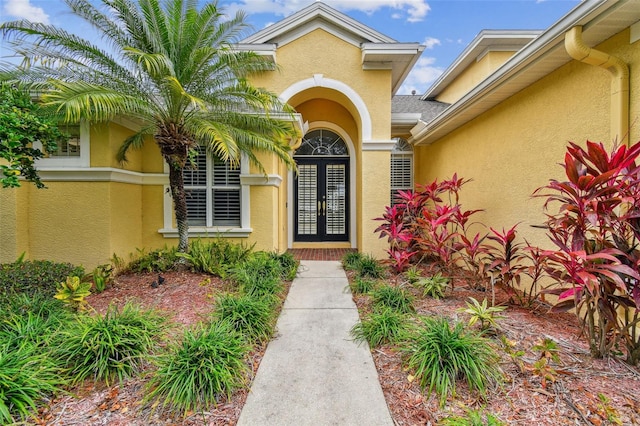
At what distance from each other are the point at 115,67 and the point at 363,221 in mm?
6080

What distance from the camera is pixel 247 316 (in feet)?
12.5

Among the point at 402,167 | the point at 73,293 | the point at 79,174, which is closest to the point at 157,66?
the point at 79,174

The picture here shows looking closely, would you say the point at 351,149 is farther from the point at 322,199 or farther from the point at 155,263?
the point at 155,263

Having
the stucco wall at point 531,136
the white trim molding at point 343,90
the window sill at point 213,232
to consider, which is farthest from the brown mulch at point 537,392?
the white trim molding at point 343,90

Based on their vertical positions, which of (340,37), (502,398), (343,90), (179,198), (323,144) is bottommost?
(502,398)

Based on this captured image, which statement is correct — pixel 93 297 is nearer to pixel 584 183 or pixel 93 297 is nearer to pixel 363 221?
pixel 363 221

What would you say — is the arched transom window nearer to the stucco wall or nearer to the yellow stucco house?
the yellow stucco house

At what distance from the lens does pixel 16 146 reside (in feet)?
14.1

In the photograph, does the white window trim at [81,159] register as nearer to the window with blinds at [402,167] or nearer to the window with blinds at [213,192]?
the window with blinds at [213,192]

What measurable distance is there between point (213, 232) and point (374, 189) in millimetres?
4214

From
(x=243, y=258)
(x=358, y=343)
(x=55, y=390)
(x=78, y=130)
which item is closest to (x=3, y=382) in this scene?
(x=55, y=390)

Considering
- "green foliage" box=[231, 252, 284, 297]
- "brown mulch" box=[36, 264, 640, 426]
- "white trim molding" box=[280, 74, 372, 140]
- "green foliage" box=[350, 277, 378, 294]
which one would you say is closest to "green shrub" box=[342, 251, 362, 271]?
"green foliage" box=[350, 277, 378, 294]

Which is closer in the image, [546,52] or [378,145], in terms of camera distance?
[546,52]

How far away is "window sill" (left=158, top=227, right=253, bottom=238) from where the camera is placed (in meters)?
7.27
